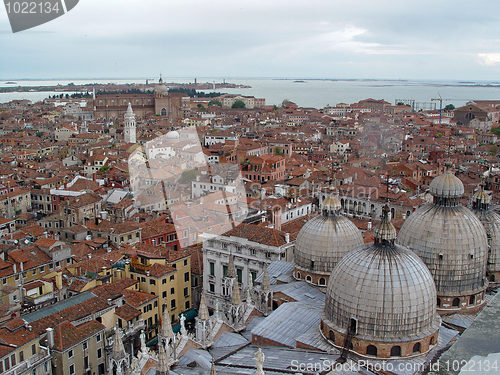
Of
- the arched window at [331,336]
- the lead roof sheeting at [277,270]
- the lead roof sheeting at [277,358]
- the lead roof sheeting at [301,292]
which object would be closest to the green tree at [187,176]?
the lead roof sheeting at [277,270]

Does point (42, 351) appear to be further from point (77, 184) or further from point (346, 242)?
point (77, 184)

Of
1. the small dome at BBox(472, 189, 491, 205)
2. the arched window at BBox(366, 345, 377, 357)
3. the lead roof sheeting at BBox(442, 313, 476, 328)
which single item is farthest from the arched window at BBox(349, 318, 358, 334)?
the small dome at BBox(472, 189, 491, 205)

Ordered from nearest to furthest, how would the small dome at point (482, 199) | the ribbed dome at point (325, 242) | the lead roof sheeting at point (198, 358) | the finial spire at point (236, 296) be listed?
the lead roof sheeting at point (198, 358) < the finial spire at point (236, 296) < the ribbed dome at point (325, 242) < the small dome at point (482, 199)

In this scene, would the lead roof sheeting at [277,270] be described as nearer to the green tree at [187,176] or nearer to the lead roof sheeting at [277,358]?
the lead roof sheeting at [277,358]

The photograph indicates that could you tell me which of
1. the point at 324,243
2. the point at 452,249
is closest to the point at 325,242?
the point at 324,243

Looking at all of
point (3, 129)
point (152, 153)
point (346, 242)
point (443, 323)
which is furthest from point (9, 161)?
point (443, 323)

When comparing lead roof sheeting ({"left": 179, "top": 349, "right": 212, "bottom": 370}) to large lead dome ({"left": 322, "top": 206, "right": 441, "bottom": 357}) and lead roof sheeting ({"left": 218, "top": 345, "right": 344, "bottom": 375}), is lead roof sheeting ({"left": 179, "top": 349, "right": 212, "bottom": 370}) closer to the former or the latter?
lead roof sheeting ({"left": 218, "top": 345, "right": 344, "bottom": 375})
